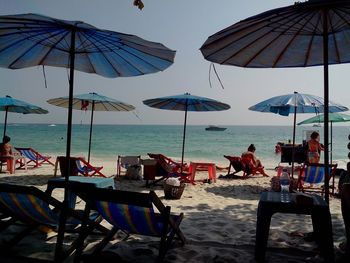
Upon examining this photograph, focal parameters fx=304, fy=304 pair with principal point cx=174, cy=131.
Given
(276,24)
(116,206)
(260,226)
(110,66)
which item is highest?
(276,24)

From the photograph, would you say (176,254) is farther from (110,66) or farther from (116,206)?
(110,66)

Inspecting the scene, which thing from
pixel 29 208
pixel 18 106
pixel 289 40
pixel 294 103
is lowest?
pixel 29 208

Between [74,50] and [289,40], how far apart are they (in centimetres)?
229

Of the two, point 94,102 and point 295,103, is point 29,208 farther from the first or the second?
point 94,102

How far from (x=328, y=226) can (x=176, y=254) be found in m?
1.52

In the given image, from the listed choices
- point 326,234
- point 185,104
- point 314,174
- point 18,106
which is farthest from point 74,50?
point 18,106

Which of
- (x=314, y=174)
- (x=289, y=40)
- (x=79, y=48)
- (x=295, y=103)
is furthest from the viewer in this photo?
(x=314, y=174)

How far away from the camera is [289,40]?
329 cm

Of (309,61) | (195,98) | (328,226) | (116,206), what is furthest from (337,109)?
(116,206)

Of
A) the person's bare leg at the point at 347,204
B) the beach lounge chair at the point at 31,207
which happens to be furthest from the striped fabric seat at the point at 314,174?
the beach lounge chair at the point at 31,207

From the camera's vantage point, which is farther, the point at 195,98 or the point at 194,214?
the point at 195,98

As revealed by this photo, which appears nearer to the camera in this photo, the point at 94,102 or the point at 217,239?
the point at 217,239

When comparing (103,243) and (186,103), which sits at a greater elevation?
(186,103)

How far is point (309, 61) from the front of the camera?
373cm
